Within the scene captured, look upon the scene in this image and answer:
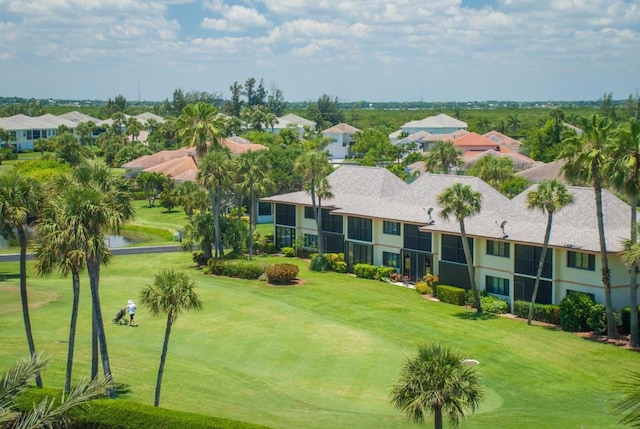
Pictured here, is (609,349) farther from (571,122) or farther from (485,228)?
(571,122)

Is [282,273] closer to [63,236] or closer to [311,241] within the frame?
[311,241]

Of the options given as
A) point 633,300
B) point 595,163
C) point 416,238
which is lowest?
point 633,300

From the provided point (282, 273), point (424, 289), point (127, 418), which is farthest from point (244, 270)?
point (127, 418)

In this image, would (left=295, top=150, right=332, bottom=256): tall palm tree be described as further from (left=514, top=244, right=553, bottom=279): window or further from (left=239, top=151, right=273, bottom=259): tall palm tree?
(left=514, top=244, right=553, bottom=279): window

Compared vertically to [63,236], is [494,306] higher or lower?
lower

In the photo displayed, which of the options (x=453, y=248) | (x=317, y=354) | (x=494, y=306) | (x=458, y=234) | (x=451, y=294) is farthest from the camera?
(x=453, y=248)

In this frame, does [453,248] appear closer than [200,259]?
Yes

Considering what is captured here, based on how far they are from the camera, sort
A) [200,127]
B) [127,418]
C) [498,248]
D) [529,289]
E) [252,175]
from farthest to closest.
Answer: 1. [252,175]
2. [200,127]
3. [498,248]
4. [529,289]
5. [127,418]
